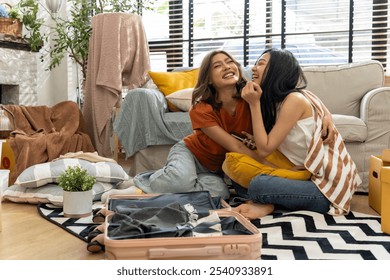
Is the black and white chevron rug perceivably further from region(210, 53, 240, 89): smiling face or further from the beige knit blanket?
the beige knit blanket

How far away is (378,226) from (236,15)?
2880 millimetres

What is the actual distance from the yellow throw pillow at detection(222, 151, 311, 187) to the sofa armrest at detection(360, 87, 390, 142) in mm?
767

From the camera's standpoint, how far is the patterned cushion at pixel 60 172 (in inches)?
85.0

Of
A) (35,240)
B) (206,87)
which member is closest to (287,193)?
(206,87)

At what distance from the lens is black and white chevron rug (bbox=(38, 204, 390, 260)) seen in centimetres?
138

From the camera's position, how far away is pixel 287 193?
182cm

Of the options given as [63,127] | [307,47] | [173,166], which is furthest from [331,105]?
[63,127]

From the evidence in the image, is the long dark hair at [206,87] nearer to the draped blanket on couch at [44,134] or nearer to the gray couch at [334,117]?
the gray couch at [334,117]

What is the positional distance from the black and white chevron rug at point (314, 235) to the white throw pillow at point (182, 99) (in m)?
1.21

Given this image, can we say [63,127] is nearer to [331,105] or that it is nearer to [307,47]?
[331,105]

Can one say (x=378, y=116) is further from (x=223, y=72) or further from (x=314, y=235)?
(x=314, y=235)

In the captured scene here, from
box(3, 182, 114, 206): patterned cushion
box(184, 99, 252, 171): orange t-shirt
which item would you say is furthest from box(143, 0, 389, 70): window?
box(3, 182, 114, 206): patterned cushion

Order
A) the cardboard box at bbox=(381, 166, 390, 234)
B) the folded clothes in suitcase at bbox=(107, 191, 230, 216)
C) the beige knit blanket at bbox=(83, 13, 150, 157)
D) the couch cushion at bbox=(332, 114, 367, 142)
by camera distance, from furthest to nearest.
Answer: the beige knit blanket at bbox=(83, 13, 150, 157) < the couch cushion at bbox=(332, 114, 367, 142) < the folded clothes in suitcase at bbox=(107, 191, 230, 216) < the cardboard box at bbox=(381, 166, 390, 234)
